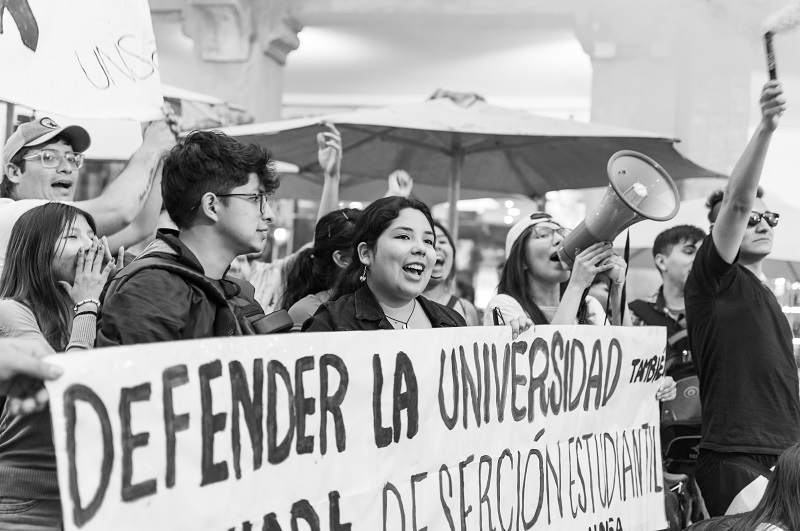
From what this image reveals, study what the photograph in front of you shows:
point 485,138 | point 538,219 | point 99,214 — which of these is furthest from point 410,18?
point 99,214

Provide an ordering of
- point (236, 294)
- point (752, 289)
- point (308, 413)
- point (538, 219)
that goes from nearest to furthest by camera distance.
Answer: point (308, 413) < point (236, 294) < point (752, 289) < point (538, 219)

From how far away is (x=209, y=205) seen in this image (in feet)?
7.70

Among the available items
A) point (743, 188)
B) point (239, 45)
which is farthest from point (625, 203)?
point (239, 45)

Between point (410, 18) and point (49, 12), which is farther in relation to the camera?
point (410, 18)

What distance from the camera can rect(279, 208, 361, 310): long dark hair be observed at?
12.5ft

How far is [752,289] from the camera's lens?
3475mm

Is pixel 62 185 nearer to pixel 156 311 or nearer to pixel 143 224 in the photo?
pixel 143 224

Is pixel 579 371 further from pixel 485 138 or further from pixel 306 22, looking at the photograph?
pixel 306 22

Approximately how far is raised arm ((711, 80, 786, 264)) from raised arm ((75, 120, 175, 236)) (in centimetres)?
198

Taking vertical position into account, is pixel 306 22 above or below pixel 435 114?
above

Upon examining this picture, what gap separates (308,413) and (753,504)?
1.78 meters

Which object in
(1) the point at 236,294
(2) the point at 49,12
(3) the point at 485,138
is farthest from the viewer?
(3) the point at 485,138

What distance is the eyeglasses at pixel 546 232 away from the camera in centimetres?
380

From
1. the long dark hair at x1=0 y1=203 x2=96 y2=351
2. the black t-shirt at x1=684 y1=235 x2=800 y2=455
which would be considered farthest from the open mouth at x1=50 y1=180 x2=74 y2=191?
the black t-shirt at x1=684 y1=235 x2=800 y2=455
